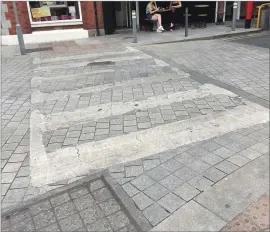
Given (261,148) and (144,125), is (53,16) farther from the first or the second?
(261,148)

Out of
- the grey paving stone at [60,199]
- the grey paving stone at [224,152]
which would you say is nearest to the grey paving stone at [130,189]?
the grey paving stone at [60,199]

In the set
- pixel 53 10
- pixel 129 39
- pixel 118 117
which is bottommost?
pixel 118 117

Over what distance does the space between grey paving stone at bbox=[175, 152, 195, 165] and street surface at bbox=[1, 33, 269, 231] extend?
1cm

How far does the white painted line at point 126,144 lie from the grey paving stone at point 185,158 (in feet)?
0.82

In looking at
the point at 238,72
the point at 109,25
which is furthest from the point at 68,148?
the point at 109,25

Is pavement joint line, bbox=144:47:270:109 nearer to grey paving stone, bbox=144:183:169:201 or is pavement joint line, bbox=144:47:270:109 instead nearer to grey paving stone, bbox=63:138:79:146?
grey paving stone, bbox=144:183:169:201

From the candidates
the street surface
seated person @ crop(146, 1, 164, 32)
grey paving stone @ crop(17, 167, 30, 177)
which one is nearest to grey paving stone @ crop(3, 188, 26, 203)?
the street surface

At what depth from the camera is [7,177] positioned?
3635 mm

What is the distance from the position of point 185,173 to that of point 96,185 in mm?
1010

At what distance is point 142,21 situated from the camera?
14289mm

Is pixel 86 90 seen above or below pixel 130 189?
above

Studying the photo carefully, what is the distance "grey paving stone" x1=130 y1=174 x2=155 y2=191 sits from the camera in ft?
10.9

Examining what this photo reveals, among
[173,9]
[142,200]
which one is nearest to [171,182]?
[142,200]

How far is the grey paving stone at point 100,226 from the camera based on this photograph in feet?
9.16
